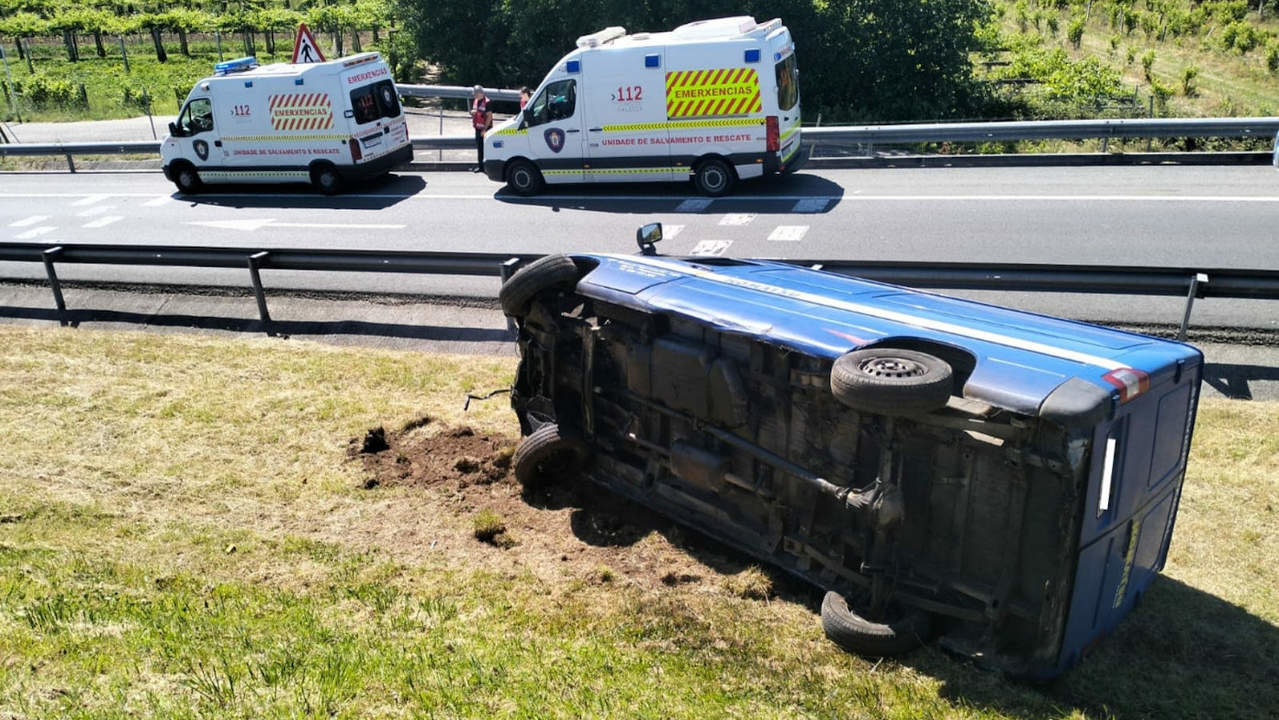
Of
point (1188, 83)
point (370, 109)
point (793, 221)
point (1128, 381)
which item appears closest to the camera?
point (1128, 381)

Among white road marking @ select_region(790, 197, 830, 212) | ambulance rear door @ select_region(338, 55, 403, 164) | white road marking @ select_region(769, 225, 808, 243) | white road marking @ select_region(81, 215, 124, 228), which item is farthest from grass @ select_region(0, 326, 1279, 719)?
ambulance rear door @ select_region(338, 55, 403, 164)

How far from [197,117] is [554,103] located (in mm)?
7802

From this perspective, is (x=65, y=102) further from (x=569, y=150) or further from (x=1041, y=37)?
(x=1041, y=37)

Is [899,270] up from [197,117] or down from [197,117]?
down

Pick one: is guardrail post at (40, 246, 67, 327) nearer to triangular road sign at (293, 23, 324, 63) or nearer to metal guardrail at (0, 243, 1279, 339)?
metal guardrail at (0, 243, 1279, 339)

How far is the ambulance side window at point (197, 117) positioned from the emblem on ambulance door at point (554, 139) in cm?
718

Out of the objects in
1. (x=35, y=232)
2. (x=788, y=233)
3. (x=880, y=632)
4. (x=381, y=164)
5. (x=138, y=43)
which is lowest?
(x=35, y=232)

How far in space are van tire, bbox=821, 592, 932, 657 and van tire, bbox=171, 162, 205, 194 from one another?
1906 cm

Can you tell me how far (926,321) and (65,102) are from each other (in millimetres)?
40549

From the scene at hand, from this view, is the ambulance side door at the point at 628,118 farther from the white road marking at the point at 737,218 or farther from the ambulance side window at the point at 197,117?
the ambulance side window at the point at 197,117

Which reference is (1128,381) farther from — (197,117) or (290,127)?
(197,117)

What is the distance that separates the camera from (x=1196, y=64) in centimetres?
3084

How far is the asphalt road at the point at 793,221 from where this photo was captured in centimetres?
1264

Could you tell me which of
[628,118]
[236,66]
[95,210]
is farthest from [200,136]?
[628,118]
